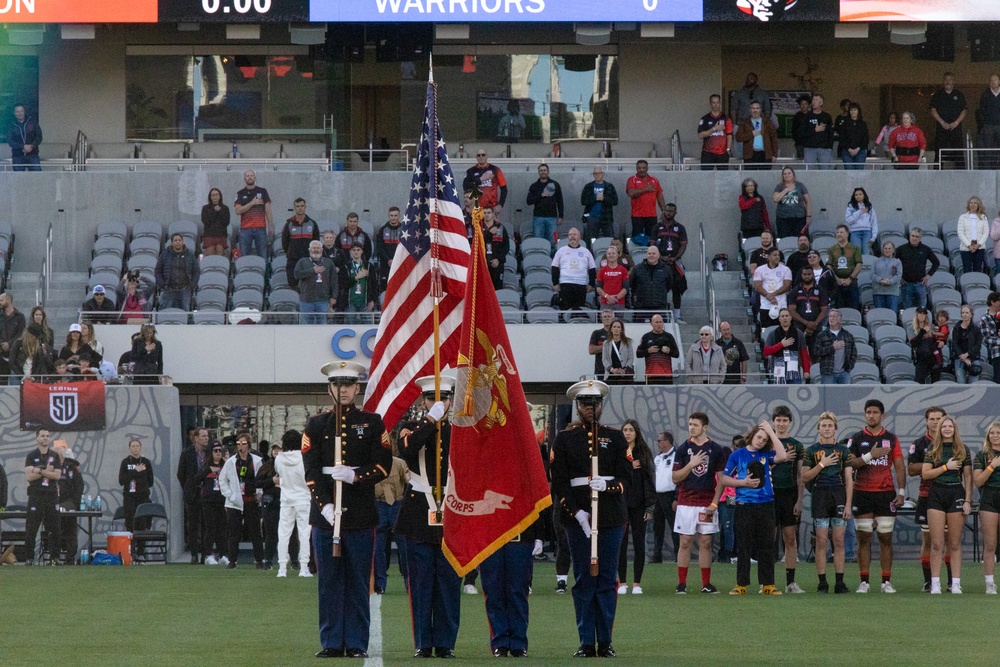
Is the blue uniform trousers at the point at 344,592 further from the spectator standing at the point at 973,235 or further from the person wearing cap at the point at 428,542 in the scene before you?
the spectator standing at the point at 973,235

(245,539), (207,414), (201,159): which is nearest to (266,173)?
(201,159)

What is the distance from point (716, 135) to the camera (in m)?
29.8

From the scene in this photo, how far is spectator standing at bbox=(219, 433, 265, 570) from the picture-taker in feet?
70.4

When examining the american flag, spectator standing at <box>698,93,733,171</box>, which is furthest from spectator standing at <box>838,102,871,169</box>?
the american flag

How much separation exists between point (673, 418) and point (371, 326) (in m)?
5.10

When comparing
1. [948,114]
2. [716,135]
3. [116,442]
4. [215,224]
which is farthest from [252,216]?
[948,114]

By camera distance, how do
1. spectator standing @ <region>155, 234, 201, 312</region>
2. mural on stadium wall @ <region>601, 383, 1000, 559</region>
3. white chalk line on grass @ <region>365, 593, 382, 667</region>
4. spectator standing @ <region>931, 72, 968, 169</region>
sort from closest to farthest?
1. white chalk line on grass @ <region>365, 593, 382, 667</region>
2. mural on stadium wall @ <region>601, 383, 1000, 559</region>
3. spectator standing @ <region>155, 234, 201, 312</region>
4. spectator standing @ <region>931, 72, 968, 169</region>

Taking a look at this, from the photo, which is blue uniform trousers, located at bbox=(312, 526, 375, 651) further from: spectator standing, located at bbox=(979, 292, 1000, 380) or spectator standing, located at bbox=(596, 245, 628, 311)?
spectator standing, located at bbox=(979, 292, 1000, 380)

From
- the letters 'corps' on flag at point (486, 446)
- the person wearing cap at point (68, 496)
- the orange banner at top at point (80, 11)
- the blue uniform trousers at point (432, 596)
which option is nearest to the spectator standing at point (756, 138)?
the orange banner at top at point (80, 11)

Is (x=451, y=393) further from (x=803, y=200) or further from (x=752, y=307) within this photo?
(x=803, y=200)

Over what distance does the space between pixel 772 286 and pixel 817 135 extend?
5552mm

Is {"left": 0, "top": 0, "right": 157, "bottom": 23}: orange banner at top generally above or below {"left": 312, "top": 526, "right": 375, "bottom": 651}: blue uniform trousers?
above

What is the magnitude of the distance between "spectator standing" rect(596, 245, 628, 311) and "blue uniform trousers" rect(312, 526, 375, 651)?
15.0 meters

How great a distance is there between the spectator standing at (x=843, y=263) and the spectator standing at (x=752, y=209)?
209 centimetres
